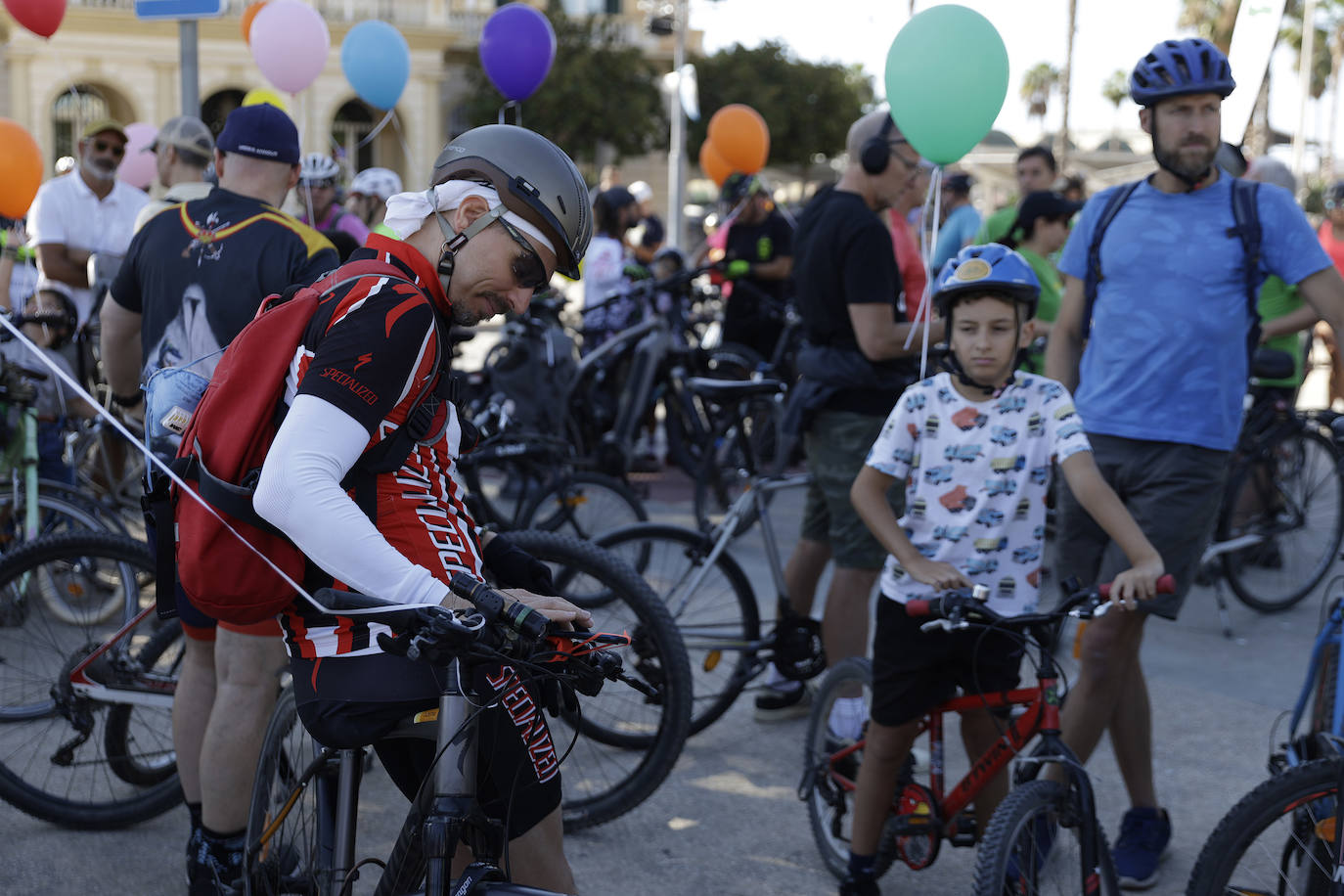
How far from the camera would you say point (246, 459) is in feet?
6.88

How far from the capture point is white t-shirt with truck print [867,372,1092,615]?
3.08 meters

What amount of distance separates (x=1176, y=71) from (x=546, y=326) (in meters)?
4.36

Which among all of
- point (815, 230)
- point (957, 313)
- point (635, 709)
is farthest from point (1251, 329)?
point (635, 709)

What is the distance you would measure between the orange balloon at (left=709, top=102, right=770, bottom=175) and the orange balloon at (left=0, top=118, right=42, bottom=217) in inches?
245

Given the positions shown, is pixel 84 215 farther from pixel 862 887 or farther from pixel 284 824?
pixel 862 887

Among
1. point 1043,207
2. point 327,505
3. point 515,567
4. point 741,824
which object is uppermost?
point 1043,207

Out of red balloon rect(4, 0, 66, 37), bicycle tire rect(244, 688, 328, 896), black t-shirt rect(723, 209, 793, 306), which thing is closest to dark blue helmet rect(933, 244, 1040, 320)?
bicycle tire rect(244, 688, 328, 896)

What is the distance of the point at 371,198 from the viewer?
7371 millimetres

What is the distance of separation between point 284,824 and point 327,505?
0.98 meters

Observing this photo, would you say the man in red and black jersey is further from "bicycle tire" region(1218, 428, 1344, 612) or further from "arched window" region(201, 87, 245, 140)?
"arched window" region(201, 87, 245, 140)

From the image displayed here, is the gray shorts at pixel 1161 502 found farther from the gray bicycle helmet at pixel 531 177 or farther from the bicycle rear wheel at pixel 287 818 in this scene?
the bicycle rear wheel at pixel 287 818

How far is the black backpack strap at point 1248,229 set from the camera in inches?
136

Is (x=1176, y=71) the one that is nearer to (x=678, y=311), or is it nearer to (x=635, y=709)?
(x=635, y=709)

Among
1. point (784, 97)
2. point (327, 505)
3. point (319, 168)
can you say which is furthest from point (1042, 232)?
point (784, 97)
